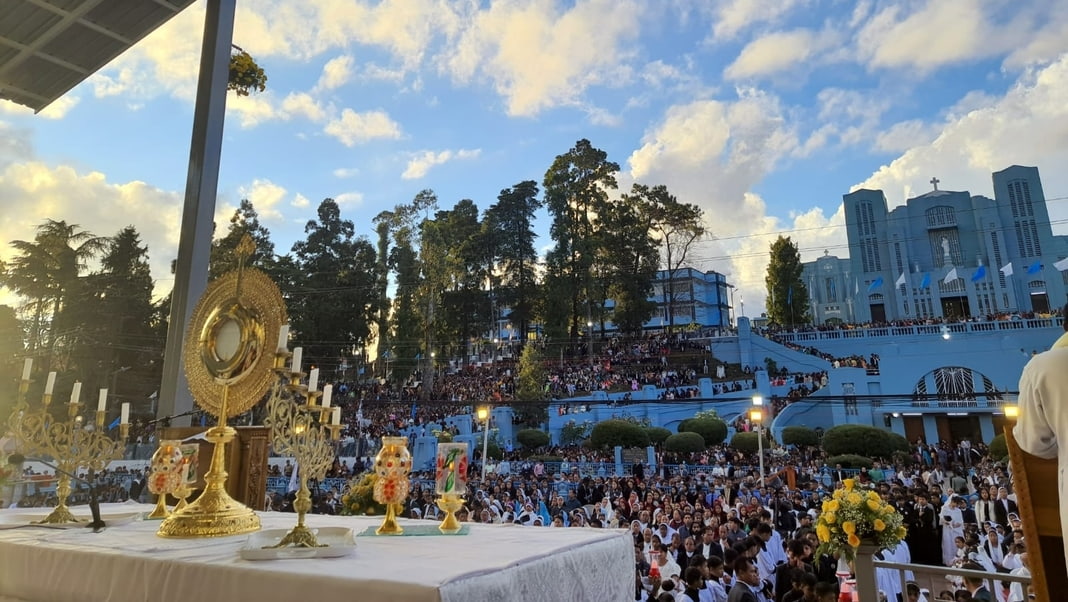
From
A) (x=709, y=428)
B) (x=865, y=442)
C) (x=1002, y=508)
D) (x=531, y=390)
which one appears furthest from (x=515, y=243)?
(x=1002, y=508)

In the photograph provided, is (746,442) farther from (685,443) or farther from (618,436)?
(618,436)

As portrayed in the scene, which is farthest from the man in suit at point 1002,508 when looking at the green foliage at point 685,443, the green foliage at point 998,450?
the green foliage at point 685,443

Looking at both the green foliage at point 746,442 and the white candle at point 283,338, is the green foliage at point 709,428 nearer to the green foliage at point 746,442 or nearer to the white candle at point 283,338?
the green foliage at point 746,442

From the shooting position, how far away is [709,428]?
1477 centimetres

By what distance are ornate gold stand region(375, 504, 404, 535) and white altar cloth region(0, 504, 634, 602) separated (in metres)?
0.12

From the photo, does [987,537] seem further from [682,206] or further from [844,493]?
[682,206]

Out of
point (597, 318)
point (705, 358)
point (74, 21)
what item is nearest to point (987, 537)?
point (74, 21)

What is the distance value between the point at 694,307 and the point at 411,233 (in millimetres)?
14612

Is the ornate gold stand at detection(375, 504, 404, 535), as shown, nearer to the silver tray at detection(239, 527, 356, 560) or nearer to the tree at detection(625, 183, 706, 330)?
the silver tray at detection(239, 527, 356, 560)

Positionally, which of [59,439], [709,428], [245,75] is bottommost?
[709,428]

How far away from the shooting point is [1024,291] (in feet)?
66.0

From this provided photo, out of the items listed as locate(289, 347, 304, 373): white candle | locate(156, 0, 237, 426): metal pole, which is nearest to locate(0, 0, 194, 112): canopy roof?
locate(156, 0, 237, 426): metal pole

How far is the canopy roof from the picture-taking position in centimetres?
385

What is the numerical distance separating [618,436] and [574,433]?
2.11 metres
